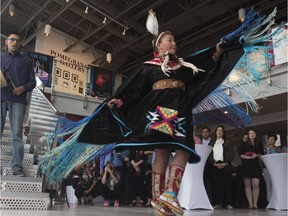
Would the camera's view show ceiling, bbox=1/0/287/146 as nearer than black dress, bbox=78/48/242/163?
No

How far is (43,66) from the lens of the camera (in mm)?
11367

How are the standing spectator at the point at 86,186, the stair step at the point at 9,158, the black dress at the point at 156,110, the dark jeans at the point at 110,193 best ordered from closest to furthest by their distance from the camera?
the black dress at the point at 156,110, the stair step at the point at 9,158, the dark jeans at the point at 110,193, the standing spectator at the point at 86,186

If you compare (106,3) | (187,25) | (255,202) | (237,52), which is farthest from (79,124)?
(187,25)

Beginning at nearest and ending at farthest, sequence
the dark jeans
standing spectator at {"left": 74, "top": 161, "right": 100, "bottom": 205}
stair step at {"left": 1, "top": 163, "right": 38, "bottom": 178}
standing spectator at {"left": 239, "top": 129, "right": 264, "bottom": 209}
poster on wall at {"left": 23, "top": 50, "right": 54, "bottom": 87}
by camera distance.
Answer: stair step at {"left": 1, "top": 163, "right": 38, "bottom": 178}
standing spectator at {"left": 239, "top": 129, "right": 264, "bottom": 209}
the dark jeans
standing spectator at {"left": 74, "top": 161, "right": 100, "bottom": 205}
poster on wall at {"left": 23, "top": 50, "right": 54, "bottom": 87}

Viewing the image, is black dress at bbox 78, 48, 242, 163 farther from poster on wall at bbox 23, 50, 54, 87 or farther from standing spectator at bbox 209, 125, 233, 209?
poster on wall at bbox 23, 50, 54, 87

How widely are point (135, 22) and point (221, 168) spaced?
6807 millimetres

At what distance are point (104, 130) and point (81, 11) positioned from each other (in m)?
8.43

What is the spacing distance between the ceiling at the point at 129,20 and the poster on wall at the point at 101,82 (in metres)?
0.70

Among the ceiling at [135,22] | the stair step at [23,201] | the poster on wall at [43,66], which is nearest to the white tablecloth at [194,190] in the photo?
the stair step at [23,201]

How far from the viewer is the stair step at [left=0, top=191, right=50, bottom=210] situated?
315cm

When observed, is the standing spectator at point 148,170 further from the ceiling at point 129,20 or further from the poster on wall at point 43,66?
the poster on wall at point 43,66

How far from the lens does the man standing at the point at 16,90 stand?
3506mm

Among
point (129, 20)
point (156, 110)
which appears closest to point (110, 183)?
point (156, 110)

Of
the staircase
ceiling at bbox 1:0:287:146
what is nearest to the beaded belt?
the staircase
